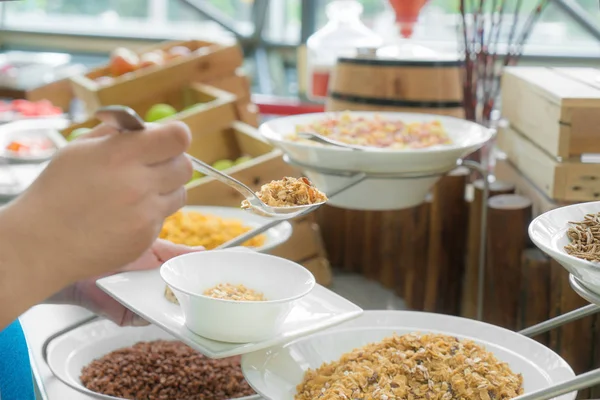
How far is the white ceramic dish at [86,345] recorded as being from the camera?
1.18 m

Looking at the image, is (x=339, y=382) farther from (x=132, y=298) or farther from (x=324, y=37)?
(x=324, y=37)

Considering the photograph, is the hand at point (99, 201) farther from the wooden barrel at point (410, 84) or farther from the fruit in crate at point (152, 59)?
the fruit in crate at point (152, 59)

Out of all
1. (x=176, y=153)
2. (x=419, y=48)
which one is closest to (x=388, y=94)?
(x=419, y=48)

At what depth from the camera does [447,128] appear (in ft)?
5.47

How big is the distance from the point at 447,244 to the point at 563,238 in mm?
938

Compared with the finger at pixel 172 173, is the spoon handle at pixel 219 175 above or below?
below

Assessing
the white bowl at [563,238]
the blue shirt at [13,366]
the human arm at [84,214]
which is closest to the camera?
the human arm at [84,214]

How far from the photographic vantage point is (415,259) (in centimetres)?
195

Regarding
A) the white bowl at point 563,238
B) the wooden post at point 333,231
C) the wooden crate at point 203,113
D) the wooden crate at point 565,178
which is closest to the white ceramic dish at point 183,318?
the white bowl at point 563,238

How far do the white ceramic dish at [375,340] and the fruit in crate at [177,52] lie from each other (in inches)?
81.2

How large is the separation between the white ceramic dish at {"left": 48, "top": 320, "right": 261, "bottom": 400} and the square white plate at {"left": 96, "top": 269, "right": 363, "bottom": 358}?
0.48 ft

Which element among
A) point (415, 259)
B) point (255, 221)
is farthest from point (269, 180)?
point (415, 259)

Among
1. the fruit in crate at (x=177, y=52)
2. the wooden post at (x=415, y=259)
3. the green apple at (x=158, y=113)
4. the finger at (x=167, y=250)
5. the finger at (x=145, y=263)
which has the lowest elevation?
the wooden post at (x=415, y=259)

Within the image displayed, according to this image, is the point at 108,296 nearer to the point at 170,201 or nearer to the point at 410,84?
the point at 170,201
